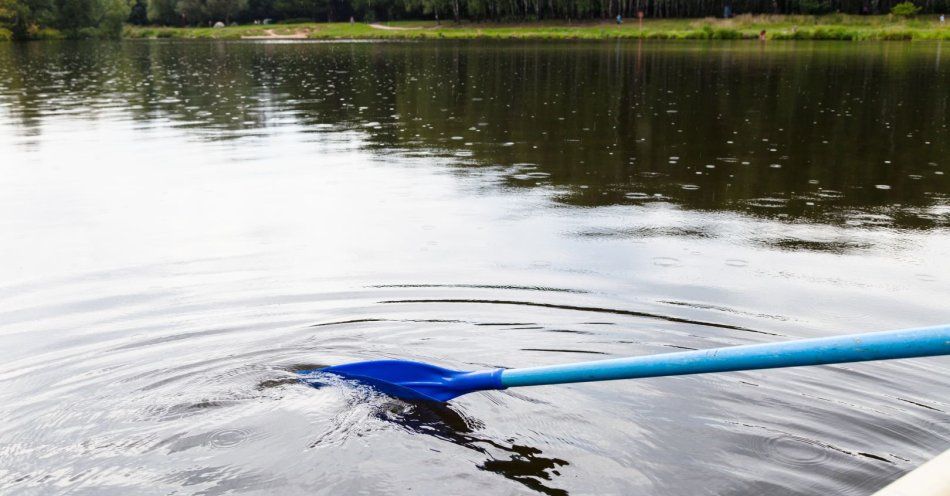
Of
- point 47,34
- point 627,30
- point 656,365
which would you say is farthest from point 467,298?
point 47,34

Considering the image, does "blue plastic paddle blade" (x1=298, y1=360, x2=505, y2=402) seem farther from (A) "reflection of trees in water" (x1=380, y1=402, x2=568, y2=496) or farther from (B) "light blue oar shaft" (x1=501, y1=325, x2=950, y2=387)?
(B) "light blue oar shaft" (x1=501, y1=325, x2=950, y2=387)

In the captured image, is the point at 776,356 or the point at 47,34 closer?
the point at 776,356

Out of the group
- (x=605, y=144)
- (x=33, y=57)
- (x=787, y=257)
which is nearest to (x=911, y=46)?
(x=605, y=144)

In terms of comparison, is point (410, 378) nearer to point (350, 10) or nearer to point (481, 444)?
point (481, 444)

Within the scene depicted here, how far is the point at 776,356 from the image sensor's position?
11.0 feet

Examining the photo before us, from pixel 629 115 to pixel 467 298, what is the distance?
13.0 meters

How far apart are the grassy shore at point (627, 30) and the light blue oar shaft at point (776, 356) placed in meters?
57.2

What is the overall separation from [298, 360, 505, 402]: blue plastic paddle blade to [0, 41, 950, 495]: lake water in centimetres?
11

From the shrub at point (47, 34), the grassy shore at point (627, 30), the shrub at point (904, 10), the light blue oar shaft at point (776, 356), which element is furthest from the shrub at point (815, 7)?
the light blue oar shaft at point (776, 356)

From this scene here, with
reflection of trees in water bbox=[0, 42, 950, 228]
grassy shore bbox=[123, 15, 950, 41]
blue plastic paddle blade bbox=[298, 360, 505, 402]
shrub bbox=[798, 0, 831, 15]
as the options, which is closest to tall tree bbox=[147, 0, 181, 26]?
grassy shore bbox=[123, 15, 950, 41]

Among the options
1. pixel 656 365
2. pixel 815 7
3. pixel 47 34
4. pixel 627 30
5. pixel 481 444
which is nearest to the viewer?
pixel 656 365

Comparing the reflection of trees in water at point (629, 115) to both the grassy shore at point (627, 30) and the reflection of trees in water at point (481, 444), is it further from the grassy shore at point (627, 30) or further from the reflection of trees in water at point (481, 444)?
the grassy shore at point (627, 30)

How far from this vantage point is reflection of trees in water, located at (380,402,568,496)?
432cm

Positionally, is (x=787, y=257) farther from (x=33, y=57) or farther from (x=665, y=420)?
(x=33, y=57)
